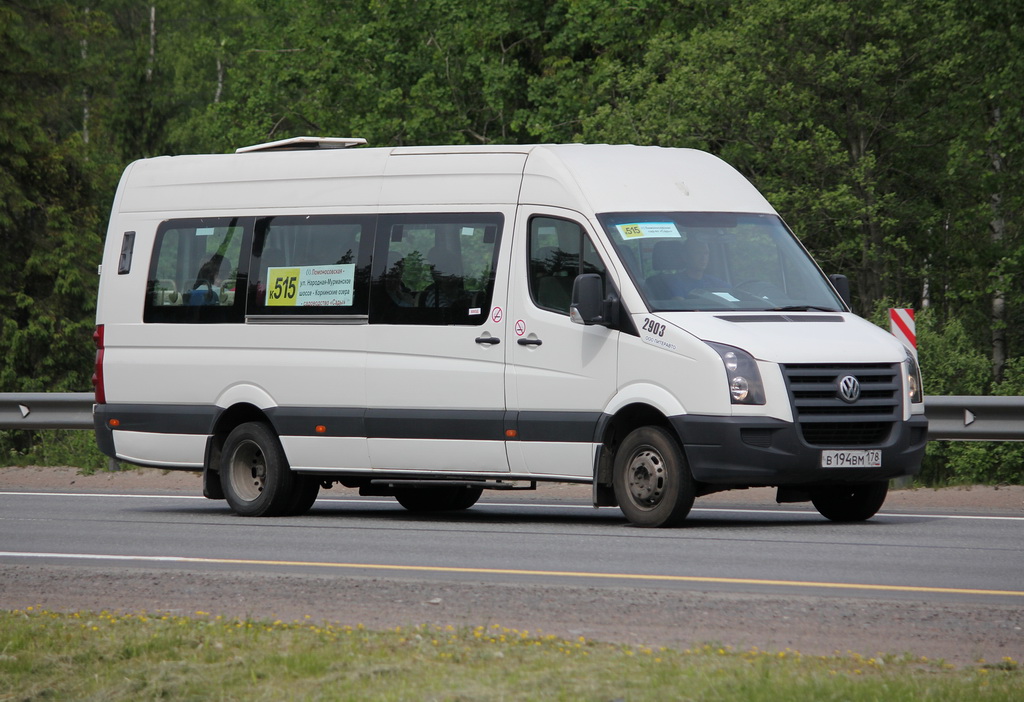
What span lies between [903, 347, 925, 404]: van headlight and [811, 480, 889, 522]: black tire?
2.39 feet

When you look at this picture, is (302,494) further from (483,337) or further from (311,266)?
(483,337)

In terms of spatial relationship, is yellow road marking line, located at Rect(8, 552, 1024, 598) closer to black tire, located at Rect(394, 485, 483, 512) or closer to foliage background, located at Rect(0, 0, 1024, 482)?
black tire, located at Rect(394, 485, 483, 512)

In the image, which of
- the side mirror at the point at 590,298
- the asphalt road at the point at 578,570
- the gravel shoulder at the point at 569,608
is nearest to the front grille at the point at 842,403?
the asphalt road at the point at 578,570

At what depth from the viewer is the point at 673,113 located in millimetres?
28547

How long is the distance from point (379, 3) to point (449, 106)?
3.02 metres

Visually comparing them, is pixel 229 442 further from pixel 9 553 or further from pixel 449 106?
pixel 449 106

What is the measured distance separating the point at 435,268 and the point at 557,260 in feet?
3.42

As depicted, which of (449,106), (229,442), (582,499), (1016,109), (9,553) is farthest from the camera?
(449,106)

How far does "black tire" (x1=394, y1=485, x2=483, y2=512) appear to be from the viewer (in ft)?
48.6

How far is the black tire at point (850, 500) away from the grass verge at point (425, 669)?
558 centimetres

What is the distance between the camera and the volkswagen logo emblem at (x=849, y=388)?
11680 mm

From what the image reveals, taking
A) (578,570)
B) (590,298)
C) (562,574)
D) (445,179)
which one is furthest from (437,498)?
(562,574)

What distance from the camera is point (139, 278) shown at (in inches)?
581

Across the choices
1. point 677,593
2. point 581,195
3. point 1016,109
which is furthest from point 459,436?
point 1016,109
